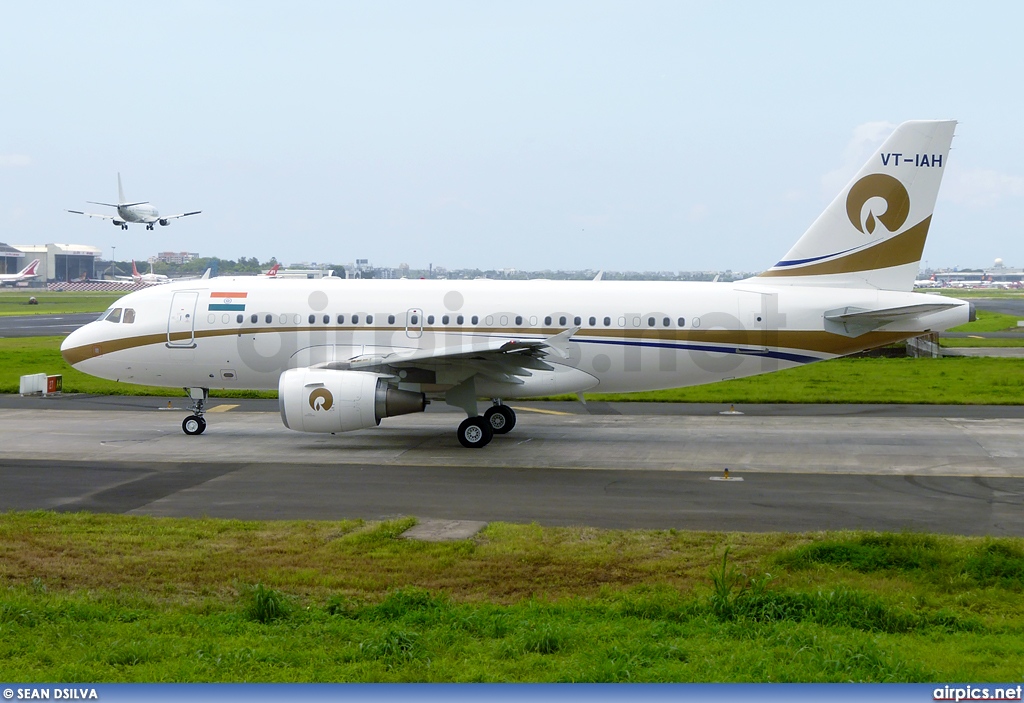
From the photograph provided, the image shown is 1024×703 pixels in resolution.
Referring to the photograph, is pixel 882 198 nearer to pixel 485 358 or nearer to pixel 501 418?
pixel 485 358

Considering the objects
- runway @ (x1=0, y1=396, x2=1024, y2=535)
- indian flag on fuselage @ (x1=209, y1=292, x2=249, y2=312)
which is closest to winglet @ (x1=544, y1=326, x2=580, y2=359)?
runway @ (x1=0, y1=396, x2=1024, y2=535)

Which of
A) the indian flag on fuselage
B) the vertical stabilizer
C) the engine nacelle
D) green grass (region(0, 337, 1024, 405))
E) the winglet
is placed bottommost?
green grass (region(0, 337, 1024, 405))

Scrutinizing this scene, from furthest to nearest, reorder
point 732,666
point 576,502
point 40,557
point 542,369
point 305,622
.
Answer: point 542,369 < point 576,502 < point 40,557 < point 305,622 < point 732,666

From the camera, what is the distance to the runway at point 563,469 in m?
15.7

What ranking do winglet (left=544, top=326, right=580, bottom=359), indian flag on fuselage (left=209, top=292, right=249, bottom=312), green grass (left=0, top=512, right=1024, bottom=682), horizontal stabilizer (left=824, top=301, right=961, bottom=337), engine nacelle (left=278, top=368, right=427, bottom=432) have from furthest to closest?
1. indian flag on fuselage (left=209, top=292, right=249, bottom=312)
2. horizontal stabilizer (left=824, top=301, right=961, bottom=337)
3. engine nacelle (left=278, top=368, right=427, bottom=432)
4. winglet (left=544, top=326, right=580, bottom=359)
5. green grass (left=0, top=512, right=1024, bottom=682)

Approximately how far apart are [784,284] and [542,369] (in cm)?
624

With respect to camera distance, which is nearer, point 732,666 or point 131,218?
point 732,666

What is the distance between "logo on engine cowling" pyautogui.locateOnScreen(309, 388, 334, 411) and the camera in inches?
813

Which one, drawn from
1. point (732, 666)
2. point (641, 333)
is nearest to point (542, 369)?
point (641, 333)

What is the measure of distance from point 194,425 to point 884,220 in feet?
56.0

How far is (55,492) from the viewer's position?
1697cm

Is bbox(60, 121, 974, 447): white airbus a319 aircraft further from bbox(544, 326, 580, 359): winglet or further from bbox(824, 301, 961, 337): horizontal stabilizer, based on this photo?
bbox(544, 326, 580, 359): winglet

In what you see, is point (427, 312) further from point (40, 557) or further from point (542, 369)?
point (40, 557)

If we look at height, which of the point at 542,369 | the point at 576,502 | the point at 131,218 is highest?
the point at 131,218
